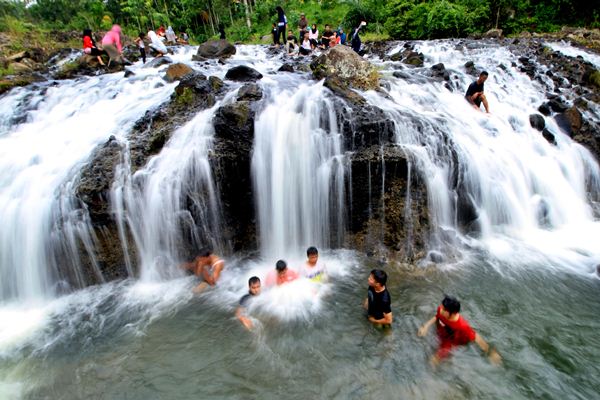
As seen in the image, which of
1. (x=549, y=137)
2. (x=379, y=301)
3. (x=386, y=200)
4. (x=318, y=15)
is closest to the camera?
(x=379, y=301)

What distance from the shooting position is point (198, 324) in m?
5.11

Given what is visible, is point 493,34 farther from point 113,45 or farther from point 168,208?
point 168,208

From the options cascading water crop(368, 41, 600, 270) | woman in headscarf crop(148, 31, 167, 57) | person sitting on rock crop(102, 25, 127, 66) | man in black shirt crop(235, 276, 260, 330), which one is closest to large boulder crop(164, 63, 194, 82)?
person sitting on rock crop(102, 25, 127, 66)

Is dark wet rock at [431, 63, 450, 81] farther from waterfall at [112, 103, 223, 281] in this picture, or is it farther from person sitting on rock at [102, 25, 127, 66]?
person sitting on rock at [102, 25, 127, 66]

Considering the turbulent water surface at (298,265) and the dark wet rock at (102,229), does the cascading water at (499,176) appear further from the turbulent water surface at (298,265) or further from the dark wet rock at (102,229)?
the dark wet rock at (102,229)

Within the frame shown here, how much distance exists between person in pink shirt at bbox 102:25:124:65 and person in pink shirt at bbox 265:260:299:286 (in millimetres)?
12451

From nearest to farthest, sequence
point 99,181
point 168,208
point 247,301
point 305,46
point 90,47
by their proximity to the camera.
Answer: point 247,301 → point 99,181 → point 168,208 → point 90,47 → point 305,46

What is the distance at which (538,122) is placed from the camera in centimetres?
918

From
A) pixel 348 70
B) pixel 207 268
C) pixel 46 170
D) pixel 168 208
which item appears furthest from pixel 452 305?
pixel 46 170

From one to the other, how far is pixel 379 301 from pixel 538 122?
25.8ft

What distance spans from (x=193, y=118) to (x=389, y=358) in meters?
6.19

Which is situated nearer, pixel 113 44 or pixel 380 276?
pixel 380 276

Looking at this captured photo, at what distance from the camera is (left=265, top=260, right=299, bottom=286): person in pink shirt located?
18.8 ft

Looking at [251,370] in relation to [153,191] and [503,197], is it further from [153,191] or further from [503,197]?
[503,197]
